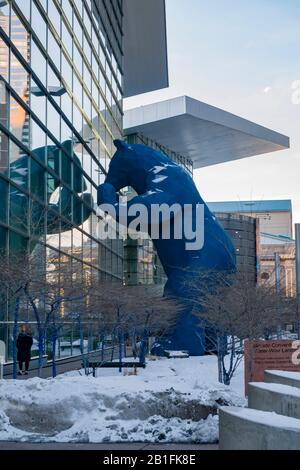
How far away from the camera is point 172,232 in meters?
25.5

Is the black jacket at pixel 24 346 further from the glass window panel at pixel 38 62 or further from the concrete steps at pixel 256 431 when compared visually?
the concrete steps at pixel 256 431

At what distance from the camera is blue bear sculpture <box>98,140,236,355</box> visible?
24406 millimetres

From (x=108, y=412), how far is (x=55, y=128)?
17.0 meters

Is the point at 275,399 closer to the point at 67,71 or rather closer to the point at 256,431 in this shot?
the point at 256,431

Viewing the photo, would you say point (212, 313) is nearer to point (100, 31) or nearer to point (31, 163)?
point (31, 163)

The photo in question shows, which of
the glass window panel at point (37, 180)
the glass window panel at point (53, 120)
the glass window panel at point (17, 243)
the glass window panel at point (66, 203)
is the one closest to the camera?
the glass window panel at point (17, 243)

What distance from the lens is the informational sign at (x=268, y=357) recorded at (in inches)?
503

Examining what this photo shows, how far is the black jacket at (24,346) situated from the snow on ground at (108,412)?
27.7 ft

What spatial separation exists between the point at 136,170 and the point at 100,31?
1142cm

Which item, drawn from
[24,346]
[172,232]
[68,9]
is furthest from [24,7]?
[24,346]

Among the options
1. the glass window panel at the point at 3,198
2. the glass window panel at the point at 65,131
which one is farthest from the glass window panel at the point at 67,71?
the glass window panel at the point at 3,198

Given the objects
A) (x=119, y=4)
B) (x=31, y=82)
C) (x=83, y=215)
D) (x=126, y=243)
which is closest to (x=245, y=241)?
(x=126, y=243)

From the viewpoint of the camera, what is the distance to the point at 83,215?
28.8m
